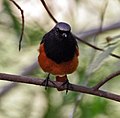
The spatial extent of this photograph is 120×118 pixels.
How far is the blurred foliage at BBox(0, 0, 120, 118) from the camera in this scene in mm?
1936

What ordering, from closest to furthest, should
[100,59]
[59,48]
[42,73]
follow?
[100,59] < [59,48] < [42,73]

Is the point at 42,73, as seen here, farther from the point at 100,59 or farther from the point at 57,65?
the point at 100,59

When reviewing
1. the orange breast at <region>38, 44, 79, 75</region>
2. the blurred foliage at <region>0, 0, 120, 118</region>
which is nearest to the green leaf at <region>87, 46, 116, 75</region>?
the orange breast at <region>38, 44, 79, 75</region>

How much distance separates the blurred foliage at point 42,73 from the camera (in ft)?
6.35

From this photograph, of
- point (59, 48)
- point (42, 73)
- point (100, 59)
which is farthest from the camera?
point (42, 73)

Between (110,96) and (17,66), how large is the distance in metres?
1.38

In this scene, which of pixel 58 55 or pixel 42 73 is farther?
pixel 42 73

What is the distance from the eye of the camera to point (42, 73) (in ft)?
7.34

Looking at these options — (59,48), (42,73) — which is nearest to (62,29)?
(59,48)

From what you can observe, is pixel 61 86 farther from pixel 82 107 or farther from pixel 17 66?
pixel 17 66

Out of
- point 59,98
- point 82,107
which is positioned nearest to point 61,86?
point 82,107

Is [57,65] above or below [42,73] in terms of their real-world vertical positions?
above

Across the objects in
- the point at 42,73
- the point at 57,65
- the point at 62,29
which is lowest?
the point at 42,73

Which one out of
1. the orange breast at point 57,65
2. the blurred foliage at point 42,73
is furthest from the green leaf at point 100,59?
the blurred foliage at point 42,73
